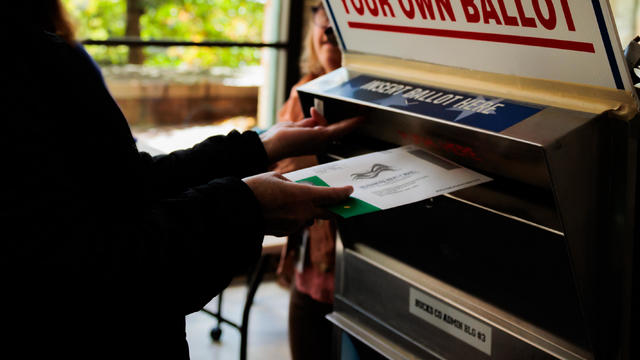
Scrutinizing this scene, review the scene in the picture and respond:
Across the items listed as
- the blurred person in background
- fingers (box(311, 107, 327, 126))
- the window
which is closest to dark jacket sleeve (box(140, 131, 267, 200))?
fingers (box(311, 107, 327, 126))

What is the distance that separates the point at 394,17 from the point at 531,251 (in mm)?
477

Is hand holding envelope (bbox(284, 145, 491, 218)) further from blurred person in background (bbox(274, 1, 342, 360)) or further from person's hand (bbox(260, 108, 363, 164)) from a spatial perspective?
blurred person in background (bbox(274, 1, 342, 360))

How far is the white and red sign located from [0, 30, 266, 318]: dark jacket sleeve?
43 cm

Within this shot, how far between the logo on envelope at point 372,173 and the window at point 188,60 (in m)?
2.04

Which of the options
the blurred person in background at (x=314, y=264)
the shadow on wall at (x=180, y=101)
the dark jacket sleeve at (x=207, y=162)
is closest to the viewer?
the dark jacket sleeve at (x=207, y=162)

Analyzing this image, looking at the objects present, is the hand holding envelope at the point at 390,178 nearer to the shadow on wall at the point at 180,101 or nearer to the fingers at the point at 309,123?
the fingers at the point at 309,123

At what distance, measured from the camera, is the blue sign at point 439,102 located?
98 cm

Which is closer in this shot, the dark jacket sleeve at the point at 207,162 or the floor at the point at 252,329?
the dark jacket sleeve at the point at 207,162

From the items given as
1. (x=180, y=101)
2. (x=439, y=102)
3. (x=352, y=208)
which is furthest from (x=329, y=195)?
(x=180, y=101)

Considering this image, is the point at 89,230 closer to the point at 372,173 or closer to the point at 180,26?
the point at 372,173

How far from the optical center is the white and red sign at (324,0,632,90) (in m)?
0.90

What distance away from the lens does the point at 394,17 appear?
1.20 meters

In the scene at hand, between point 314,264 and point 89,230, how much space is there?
1.17 metres

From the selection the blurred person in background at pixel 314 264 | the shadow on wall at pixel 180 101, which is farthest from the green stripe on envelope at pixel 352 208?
the shadow on wall at pixel 180 101
